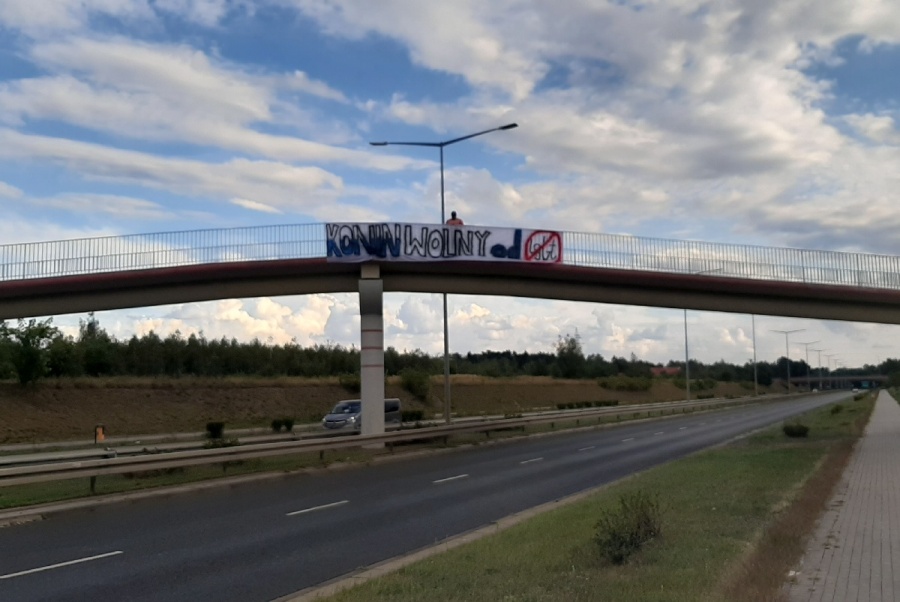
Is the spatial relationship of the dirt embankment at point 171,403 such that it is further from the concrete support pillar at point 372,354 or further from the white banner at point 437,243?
the white banner at point 437,243

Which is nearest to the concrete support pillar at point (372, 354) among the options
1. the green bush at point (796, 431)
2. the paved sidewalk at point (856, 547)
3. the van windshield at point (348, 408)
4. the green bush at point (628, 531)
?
the van windshield at point (348, 408)

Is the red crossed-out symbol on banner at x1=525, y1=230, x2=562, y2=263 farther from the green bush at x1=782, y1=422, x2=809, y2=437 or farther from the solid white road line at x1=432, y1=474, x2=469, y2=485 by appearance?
the solid white road line at x1=432, y1=474, x2=469, y2=485

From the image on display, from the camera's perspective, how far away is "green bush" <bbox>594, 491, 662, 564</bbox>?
9148mm

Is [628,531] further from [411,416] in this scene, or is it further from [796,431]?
[411,416]

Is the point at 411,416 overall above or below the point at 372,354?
below

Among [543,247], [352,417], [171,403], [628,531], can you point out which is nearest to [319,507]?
[628,531]

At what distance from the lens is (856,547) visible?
10.5m

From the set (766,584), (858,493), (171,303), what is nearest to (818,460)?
(858,493)

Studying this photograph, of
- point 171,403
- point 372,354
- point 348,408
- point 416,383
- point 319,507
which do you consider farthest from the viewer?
point 416,383

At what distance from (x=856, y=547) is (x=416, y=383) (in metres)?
62.9

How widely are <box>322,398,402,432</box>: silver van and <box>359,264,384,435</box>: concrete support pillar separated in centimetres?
976

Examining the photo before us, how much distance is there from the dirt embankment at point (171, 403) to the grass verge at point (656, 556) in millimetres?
35389

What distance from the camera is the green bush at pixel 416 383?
239ft

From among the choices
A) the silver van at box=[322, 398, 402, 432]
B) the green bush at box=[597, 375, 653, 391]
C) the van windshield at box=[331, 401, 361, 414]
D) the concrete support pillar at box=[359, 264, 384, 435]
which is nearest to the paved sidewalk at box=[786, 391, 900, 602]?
the concrete support pillar at box=[359, 264, 384, 435]
